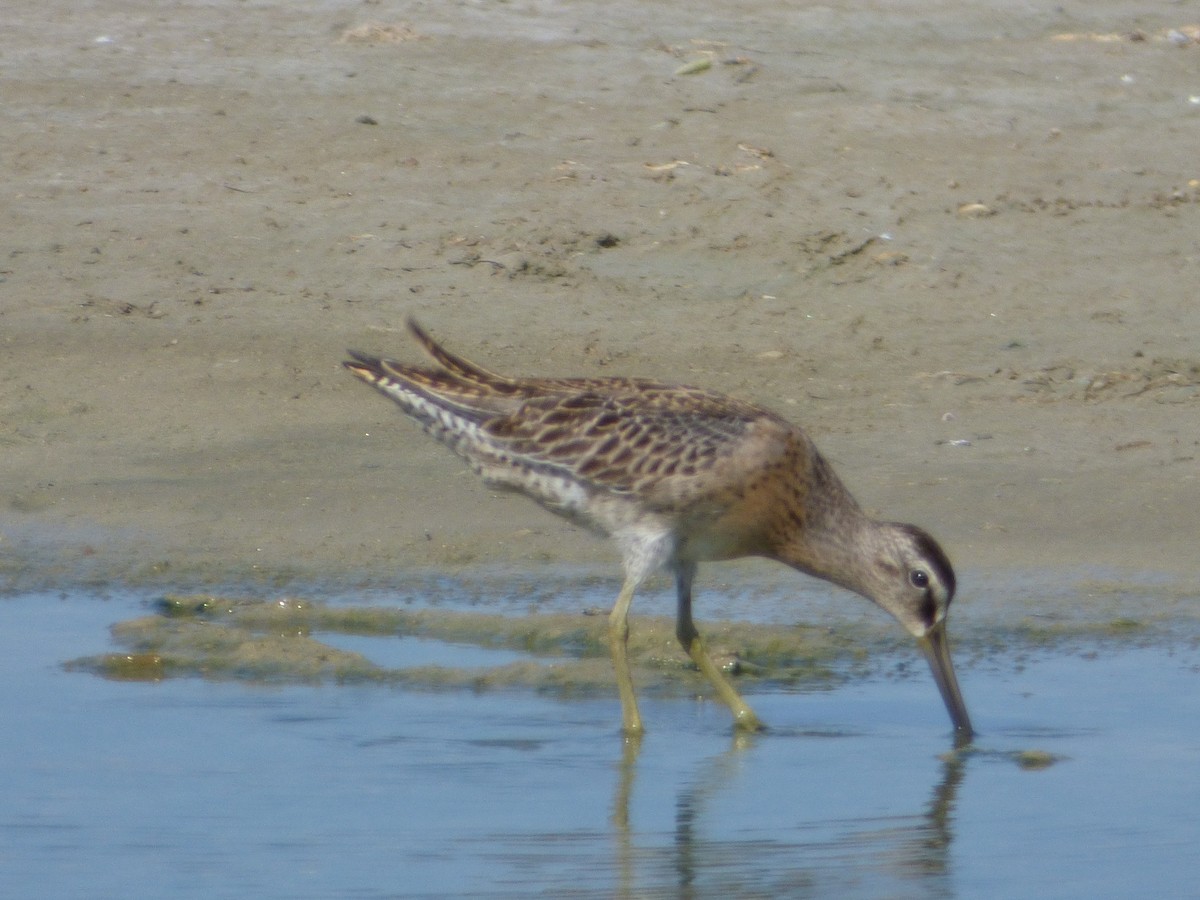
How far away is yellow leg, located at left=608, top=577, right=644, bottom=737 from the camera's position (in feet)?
19.9

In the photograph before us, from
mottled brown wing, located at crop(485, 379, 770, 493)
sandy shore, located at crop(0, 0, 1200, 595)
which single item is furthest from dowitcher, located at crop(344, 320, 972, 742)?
sandy shore, located at crop(0, 0, 1200, 595)

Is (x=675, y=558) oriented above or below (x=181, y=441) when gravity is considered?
above

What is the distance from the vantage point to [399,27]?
1284 cm

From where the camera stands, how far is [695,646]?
641 centimetres

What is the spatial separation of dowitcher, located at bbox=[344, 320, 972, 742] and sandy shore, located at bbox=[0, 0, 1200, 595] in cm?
118

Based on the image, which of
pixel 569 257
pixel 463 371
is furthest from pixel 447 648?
pixel 569 257

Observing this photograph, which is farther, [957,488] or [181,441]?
[181,441]

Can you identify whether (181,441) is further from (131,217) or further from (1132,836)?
(1132,836)

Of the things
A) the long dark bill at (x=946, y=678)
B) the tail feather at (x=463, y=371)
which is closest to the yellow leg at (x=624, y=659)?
the tail feather at (x=463, y=371)

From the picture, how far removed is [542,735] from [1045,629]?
1.81m

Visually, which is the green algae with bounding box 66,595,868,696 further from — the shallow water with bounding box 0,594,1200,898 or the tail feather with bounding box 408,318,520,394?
the tail feather with bounding box 408,318,520,394

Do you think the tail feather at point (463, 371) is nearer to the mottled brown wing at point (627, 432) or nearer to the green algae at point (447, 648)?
the mottled brown wing at point (627, 432)

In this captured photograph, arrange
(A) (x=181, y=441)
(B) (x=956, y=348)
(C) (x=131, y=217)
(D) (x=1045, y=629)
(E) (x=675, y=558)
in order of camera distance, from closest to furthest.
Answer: (E) (x=675, y=558) → (D) (x=1045, y=629) → (A) (x=181, y=441) → (B) (x=956, y=348) → (C) (x=131, y=217)

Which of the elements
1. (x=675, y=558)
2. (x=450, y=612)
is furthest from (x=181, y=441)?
(x=675, y=558)
